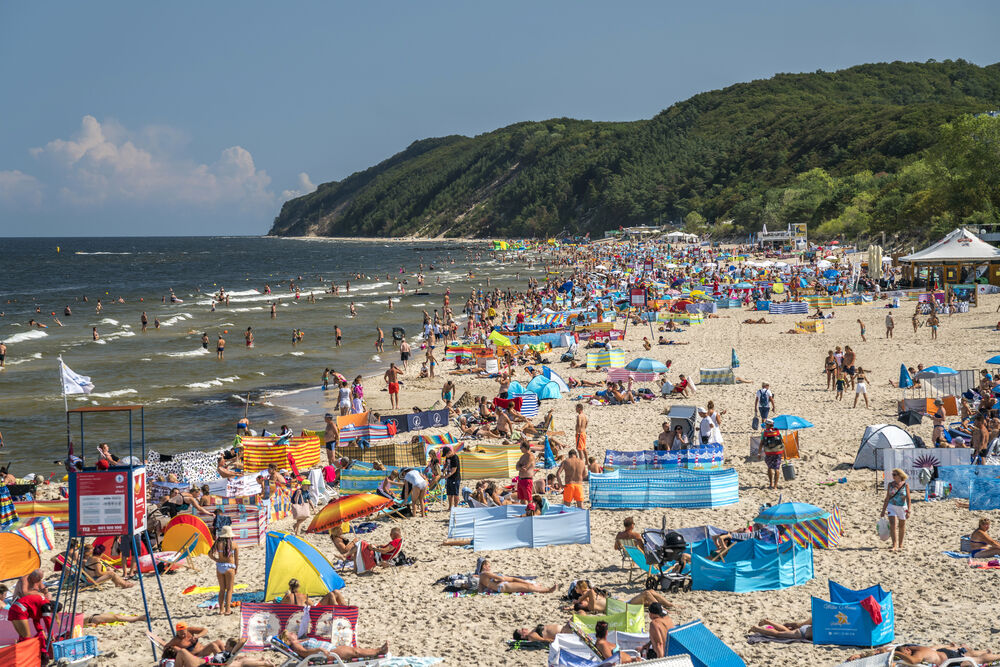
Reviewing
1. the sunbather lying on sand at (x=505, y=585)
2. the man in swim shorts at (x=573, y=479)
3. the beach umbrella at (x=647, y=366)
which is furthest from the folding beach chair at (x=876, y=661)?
the beach umbrella at (x=647, y=366)

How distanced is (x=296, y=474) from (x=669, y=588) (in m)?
7.37

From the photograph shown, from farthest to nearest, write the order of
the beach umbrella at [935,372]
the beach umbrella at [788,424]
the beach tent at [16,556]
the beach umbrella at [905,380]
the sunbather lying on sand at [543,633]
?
1. the beach umbrella at [905,380]
2. the beach umbrella at [935,372]
3. the beach umbrella at [788,424]
4. the beach tent at [16,556]
5. the sunbather lying on sand at [543,633]

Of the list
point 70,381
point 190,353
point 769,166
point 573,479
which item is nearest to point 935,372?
point 573,479

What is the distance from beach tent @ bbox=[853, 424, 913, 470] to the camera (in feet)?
41.4

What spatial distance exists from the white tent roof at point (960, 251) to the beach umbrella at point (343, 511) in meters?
25.1

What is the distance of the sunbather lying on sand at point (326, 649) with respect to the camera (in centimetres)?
767

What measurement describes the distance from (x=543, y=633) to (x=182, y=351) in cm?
2841

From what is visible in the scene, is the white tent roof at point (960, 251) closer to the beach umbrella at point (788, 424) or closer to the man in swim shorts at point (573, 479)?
the beach umbrella at point (788, 424)

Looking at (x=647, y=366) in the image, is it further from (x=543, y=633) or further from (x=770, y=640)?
(x=543, y=633)

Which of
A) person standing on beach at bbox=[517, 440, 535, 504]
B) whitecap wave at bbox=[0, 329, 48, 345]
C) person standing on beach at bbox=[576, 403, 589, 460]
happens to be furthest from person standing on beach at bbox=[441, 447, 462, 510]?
whitecap wave at bbox=[0, 329, 48, 345]

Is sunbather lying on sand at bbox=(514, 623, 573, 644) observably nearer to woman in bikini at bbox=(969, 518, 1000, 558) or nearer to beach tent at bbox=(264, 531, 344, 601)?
beach tent at bbox=(264, 531, 344, 601)

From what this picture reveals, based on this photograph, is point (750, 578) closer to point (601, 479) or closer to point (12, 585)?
point (601, 479)

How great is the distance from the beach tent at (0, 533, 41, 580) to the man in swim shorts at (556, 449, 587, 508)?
6.81 metres

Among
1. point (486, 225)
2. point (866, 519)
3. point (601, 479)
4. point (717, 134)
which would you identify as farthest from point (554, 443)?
point (486, 225)
